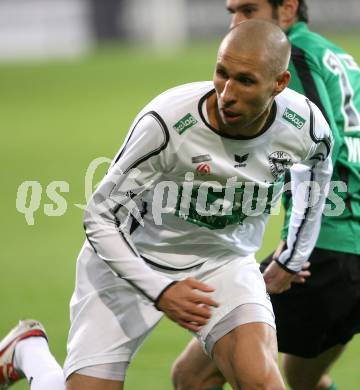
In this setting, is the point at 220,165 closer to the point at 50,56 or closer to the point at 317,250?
the point at 317,250

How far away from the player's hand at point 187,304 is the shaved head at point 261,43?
0.93 meters

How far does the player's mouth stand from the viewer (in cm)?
436

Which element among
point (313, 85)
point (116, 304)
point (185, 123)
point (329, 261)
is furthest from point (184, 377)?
point (313, 85)

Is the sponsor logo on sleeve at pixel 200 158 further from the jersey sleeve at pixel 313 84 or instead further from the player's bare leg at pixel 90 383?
the player's bare leg at pixel 90 383

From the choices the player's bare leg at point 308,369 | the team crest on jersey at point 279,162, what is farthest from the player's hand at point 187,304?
the player's bare leg at point 308,369

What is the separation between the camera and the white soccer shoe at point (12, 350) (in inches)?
223

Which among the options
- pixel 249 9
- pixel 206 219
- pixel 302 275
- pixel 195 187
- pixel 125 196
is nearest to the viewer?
pixel 125 196

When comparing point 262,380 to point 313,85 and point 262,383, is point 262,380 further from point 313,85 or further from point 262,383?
point 313,85

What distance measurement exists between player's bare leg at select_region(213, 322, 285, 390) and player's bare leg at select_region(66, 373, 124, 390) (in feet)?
1.58

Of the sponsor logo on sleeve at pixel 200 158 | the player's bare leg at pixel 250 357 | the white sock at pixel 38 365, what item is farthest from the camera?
the white sock at pixel 38 365

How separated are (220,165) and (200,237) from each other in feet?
1.31

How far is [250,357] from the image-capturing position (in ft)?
14.2

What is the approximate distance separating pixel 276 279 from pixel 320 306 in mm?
353

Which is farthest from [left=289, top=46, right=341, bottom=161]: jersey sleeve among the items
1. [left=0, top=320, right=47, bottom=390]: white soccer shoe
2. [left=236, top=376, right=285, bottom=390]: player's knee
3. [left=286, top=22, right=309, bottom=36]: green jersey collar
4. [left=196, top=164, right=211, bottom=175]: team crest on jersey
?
[left=0, top=320, right=47, bottom=390]: white soccer shoe
